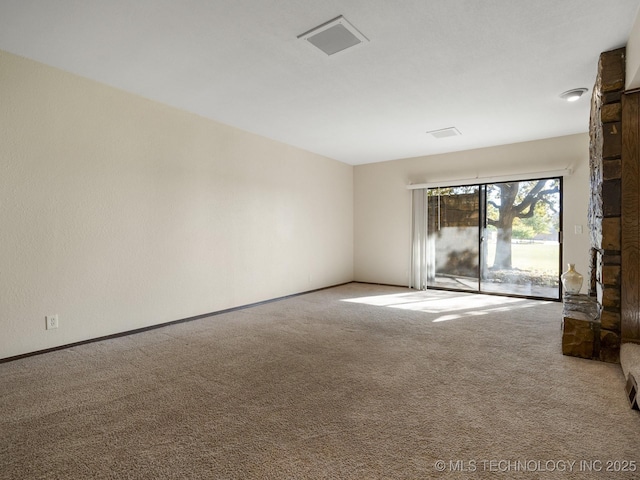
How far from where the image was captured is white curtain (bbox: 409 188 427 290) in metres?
6.38

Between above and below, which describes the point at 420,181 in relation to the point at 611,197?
above

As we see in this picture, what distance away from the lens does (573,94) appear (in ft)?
11.9

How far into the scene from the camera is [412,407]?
2.06 metres

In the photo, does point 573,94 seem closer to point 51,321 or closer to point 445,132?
point 445,132

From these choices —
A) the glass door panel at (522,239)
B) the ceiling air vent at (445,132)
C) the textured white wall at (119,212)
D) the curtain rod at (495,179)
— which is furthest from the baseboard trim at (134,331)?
the glass door panel at (522,239)

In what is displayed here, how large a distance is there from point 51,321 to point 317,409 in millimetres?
2660

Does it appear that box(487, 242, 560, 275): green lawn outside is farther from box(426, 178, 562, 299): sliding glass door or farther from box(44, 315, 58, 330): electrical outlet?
box(44, 315, 58, 330): electrical outlet

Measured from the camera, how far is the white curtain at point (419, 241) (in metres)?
6.38

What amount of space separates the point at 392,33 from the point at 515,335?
3121 mm

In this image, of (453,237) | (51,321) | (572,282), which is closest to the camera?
(51,321)

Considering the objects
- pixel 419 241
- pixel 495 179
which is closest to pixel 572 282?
pixel 495 179

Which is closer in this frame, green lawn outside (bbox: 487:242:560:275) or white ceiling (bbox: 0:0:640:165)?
white ceiling (bbox: 0:0:640:165)

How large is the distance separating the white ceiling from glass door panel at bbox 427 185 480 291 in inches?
70.6

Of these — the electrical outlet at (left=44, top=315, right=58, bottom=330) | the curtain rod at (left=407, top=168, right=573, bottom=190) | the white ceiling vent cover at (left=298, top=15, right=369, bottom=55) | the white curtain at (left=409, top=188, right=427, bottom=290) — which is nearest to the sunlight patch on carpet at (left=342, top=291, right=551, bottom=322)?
the white curtain at (left=409, top=188, right=427, bottom=290)
